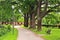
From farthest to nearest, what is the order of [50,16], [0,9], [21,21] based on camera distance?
1. [21,21]
2. [50,16]
3. [0,9]

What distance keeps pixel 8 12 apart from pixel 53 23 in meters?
22.6

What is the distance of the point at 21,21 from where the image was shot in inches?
3100

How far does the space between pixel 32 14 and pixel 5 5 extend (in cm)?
785

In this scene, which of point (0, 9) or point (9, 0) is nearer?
point (9, 0)

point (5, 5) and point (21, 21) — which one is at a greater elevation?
point (5, 5)

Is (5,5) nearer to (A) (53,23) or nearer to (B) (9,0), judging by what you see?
(B) (9,0)

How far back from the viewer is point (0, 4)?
113 ft

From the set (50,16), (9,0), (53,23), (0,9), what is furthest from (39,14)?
(53,23)

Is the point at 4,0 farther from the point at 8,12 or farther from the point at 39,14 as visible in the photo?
the point at 39,14

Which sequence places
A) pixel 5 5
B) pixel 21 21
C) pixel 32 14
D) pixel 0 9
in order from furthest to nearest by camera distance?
pixel 21 21 → pixel 32 14 → pixel 0 9 → pixel 5 5

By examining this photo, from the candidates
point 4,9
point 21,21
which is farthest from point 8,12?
point 21,21

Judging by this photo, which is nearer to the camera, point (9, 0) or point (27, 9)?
point (9, 0)

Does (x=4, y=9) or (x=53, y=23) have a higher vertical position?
Answer: (x=4, y=9)

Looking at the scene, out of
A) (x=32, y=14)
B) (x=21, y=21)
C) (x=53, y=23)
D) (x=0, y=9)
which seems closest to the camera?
(x=0, y=9)
